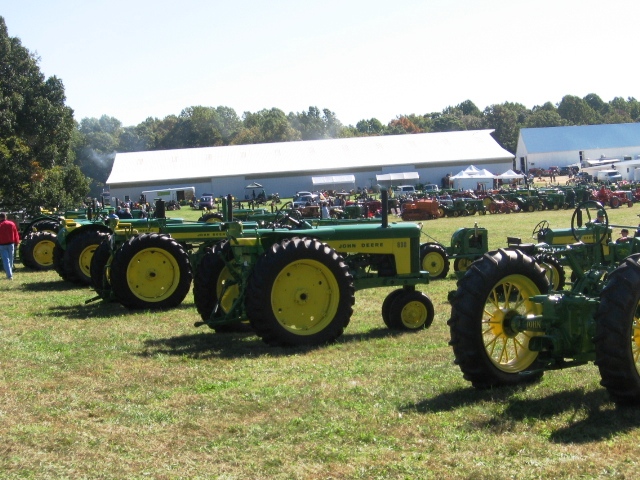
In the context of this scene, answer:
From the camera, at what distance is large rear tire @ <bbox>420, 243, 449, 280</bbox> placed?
17062mm

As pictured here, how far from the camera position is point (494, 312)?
23.3 ft

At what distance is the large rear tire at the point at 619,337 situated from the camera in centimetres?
612

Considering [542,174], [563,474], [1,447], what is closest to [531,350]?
[563,474]

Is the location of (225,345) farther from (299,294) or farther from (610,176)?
(610,176)

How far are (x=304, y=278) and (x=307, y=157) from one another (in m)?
66.2

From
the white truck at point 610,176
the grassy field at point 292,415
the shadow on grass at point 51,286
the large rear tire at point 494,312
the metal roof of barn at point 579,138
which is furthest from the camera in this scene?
the metal roof of barn at point 579,138

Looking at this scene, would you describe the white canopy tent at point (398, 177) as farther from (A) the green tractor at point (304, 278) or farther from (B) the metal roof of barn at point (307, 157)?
(A) the green tractor at point (304, 278)

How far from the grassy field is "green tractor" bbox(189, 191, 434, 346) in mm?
344

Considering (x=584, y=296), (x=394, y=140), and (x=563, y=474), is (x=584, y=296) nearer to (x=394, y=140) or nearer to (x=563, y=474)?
(x=563, y=474)

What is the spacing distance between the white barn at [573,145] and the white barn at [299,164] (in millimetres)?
16980

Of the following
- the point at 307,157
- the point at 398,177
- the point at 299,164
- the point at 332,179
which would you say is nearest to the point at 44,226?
the point at 332,179

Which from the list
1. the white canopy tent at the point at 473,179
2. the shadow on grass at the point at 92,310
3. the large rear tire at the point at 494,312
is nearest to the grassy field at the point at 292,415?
the large rear tire at the point at 494,312

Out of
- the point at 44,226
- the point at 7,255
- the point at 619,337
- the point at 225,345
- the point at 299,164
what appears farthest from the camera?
the point at 299,164

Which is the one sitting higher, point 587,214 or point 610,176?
point 610,176
